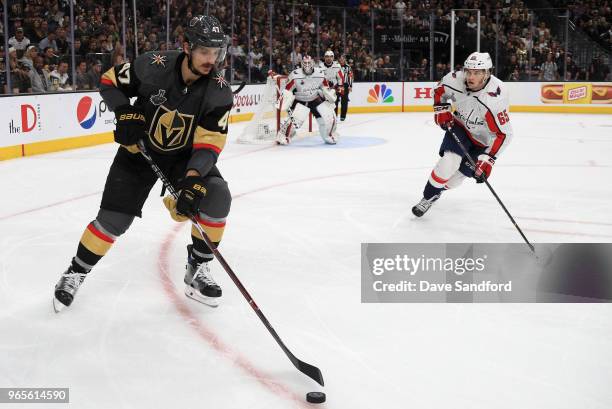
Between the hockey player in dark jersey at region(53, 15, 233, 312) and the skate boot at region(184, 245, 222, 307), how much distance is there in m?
0.23

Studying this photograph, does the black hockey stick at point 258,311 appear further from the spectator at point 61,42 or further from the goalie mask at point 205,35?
the spectator at point 61,42

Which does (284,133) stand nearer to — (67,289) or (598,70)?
(67,289)

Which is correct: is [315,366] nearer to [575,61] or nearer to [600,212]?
[600,212]

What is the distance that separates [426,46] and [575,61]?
9.79 feet

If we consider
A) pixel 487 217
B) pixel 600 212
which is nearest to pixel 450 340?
pixel 487 217

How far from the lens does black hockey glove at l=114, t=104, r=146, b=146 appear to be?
2.69 meters

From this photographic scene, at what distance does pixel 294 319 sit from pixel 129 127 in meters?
0.97

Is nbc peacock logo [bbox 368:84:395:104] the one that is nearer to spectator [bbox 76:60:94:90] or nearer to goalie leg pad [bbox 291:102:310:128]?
goalie leg pad [bbox 291:102:310:128]

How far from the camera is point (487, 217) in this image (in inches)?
191

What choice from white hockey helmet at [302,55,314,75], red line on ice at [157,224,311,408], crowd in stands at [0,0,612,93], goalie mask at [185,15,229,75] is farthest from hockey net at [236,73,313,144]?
goalie mask at [185,15,229,75]

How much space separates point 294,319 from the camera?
289 cm

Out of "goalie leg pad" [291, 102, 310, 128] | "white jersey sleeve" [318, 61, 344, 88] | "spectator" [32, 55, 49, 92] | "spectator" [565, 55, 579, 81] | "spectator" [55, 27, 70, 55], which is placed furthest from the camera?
"spectator" [565, 55, 579, 81]

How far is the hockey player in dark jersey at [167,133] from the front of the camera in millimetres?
2729

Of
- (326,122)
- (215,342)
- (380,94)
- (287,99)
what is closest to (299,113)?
(287,99)
